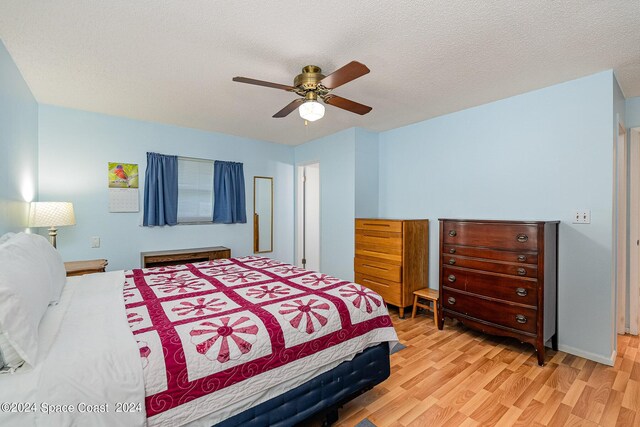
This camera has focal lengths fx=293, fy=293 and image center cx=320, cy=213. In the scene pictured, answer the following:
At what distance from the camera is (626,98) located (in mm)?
2869

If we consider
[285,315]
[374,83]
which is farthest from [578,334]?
[374,83]

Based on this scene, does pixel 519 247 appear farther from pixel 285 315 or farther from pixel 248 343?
pixel 248 343

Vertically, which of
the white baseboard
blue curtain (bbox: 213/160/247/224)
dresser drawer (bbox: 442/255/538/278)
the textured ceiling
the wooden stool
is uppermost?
the textured ceiling

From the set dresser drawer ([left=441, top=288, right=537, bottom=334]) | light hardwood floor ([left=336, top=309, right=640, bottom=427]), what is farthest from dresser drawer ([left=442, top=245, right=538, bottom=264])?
light hardwood floor ([left=336, top=309, right=640, bottom=427])

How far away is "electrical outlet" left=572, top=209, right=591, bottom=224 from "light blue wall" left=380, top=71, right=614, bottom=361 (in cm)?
3

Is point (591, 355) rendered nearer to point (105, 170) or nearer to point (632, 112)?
point (632, 112)

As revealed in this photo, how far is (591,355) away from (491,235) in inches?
49.1

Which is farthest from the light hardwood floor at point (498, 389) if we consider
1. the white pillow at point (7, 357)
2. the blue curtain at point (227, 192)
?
the blue curtain at point (227, 192)

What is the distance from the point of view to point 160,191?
12.6 feet

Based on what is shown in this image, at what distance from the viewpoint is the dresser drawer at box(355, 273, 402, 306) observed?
3448 millimetres

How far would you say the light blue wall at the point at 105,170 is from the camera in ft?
10.8

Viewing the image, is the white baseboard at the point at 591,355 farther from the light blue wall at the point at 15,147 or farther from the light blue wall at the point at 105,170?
the light blue wall at the point at 15,147

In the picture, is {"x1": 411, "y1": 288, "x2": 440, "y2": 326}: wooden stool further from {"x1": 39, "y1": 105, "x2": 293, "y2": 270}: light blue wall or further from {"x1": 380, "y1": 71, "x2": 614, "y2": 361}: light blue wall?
{"x1": 39, "y1": 105, "x2": 293, "y2": 270}: light blue wall

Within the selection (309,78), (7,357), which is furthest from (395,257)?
(7,357)
